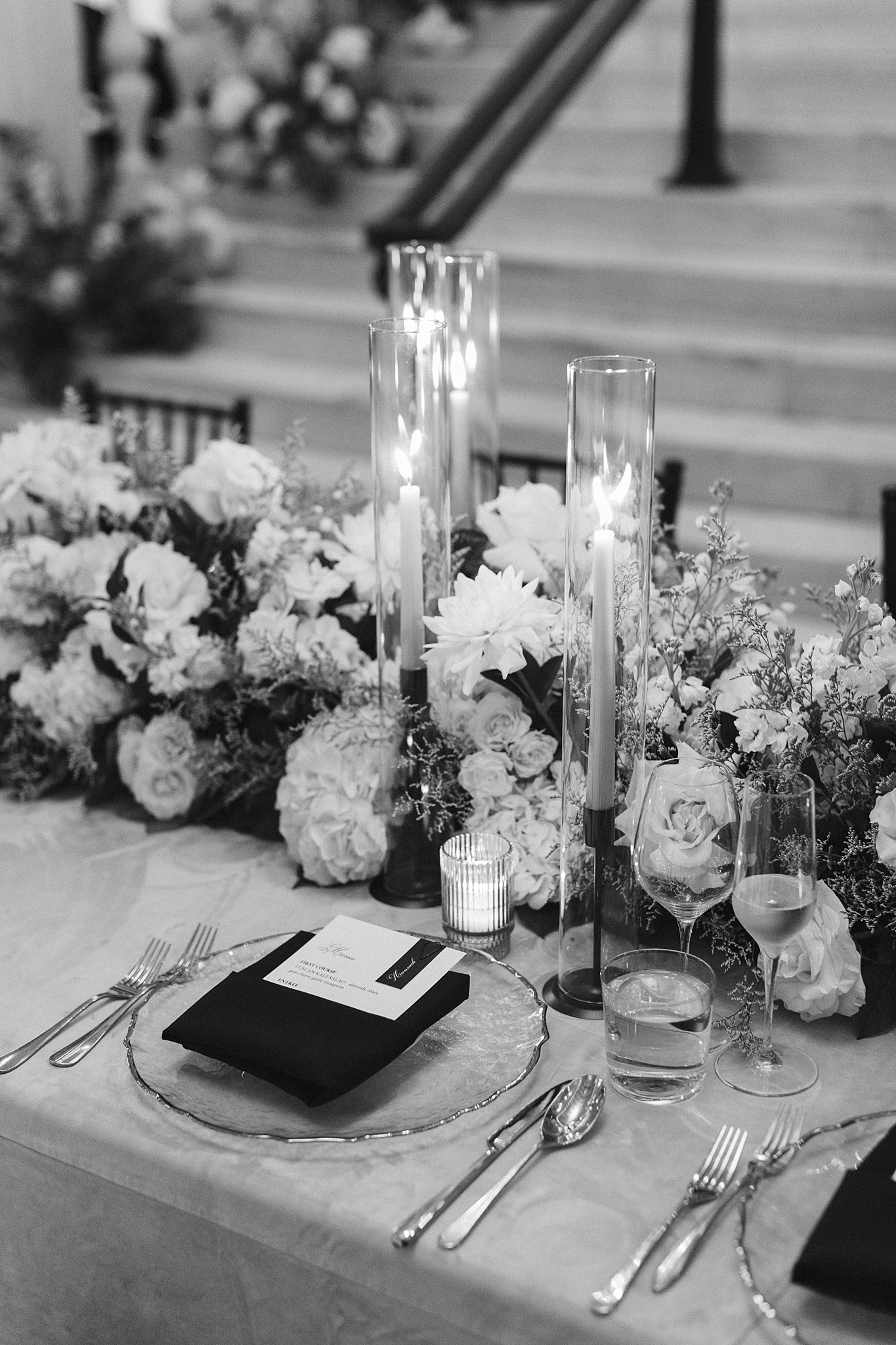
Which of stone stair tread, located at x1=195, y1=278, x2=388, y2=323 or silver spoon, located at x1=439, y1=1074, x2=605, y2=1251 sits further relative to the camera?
stone stair tread, located at x1=195, y1=278, x2=388, y2=323

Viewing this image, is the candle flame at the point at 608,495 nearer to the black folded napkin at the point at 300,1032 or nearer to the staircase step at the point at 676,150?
the black folded napkin at the point at 300,1032

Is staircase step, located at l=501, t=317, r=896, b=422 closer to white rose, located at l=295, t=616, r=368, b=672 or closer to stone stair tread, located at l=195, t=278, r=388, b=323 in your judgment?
stone stair tread, located at l=195, t=278, r=388, b=323

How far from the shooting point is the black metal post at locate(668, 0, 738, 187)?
15.2 ft

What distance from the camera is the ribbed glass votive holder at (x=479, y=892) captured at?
1.38 meters

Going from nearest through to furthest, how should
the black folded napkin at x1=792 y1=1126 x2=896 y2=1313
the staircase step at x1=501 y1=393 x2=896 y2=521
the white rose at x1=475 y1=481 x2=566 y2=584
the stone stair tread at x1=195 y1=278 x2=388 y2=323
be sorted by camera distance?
the black folded napkin at x1=792 y1=1126 x2=896 y2=1313 → the white rose at x1=475 y1=481 x2=566 y2=584 → the staircase step at x1=501 y1=393 x2=896 y2=521 → the stone stair tread at x1=195 y1=278 x2=388 y2=323

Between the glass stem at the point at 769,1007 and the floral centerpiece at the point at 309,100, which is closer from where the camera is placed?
the glass stem at the point at 769,1007

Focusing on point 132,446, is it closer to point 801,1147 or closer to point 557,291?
point 801,1147

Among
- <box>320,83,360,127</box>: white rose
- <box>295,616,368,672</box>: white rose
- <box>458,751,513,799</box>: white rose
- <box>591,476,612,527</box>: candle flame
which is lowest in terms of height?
<box>458,751,513,799</box>: white rose

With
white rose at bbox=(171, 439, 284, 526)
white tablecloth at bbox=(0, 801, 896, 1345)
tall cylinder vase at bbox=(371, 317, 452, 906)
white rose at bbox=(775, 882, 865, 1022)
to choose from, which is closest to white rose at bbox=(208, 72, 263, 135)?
white rose at bbox=(171, 439, 284, 526)

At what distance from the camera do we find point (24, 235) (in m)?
5.23

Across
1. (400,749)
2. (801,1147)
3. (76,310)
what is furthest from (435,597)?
(76,310)

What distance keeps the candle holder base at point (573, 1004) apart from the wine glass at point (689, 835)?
0.46 feet

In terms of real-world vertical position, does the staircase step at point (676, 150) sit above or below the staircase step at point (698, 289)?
above

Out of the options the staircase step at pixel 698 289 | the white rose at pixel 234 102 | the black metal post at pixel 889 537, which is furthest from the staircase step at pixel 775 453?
the white rose at pixel 234 102
